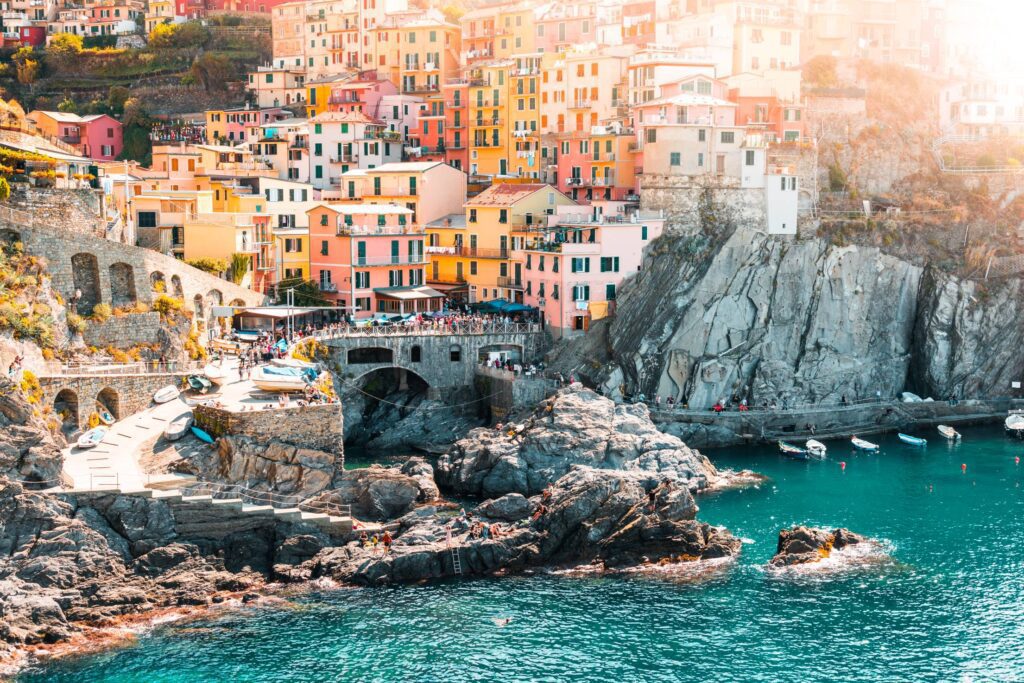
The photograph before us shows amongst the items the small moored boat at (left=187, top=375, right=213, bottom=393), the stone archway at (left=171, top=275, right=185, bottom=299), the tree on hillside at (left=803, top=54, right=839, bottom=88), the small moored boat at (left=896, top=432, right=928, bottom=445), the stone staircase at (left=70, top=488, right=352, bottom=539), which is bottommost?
the small moored boat at (left=896, top=432, right=928, bottom=445)

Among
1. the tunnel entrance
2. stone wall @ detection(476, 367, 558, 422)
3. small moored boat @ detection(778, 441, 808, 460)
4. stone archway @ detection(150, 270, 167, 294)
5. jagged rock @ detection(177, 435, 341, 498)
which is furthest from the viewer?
the tunnel entrance

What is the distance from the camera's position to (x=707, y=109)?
84.9m

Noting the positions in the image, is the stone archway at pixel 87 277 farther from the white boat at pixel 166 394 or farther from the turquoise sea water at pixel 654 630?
the turquoise sea water at pixel 654 630

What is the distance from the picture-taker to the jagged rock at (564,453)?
219 ft

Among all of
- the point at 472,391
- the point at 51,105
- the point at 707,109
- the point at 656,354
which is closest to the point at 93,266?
the point at 472,391

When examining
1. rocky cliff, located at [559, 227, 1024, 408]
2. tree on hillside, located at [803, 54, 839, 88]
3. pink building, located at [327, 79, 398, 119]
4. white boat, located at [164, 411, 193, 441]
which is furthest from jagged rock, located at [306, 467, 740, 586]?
pink building, located at [327, 79, 398, 119]

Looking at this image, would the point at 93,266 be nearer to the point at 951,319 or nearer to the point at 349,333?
the point at 349,333

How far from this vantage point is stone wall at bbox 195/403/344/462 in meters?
61.4

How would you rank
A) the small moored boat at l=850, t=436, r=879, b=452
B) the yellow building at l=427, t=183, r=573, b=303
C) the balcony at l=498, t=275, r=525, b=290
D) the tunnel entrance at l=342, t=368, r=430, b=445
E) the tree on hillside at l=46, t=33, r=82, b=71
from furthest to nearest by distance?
the tree on hillside at l=46, t=33, r=82, b=71
the yellow building at l=427, t=183, r=573, b=303
the balcony at l=498, t=275, r=525, b=290
the tunnel entrance at l=342, t=368, r=430, b=445
the small moored boat at l=850, t=436, r=879, b=452

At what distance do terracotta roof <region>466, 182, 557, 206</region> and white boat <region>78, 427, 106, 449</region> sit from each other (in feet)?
110

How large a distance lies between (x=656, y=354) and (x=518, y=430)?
445 inches

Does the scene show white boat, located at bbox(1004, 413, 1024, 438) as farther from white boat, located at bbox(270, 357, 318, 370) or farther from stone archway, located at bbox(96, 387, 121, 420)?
stone archway, located at bbox(96, 387, 121, 420)

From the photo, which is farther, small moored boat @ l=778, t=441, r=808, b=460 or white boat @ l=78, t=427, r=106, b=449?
small moored boat @ l=778, t=441, r=808, b=460

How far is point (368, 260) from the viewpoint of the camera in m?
85.1
